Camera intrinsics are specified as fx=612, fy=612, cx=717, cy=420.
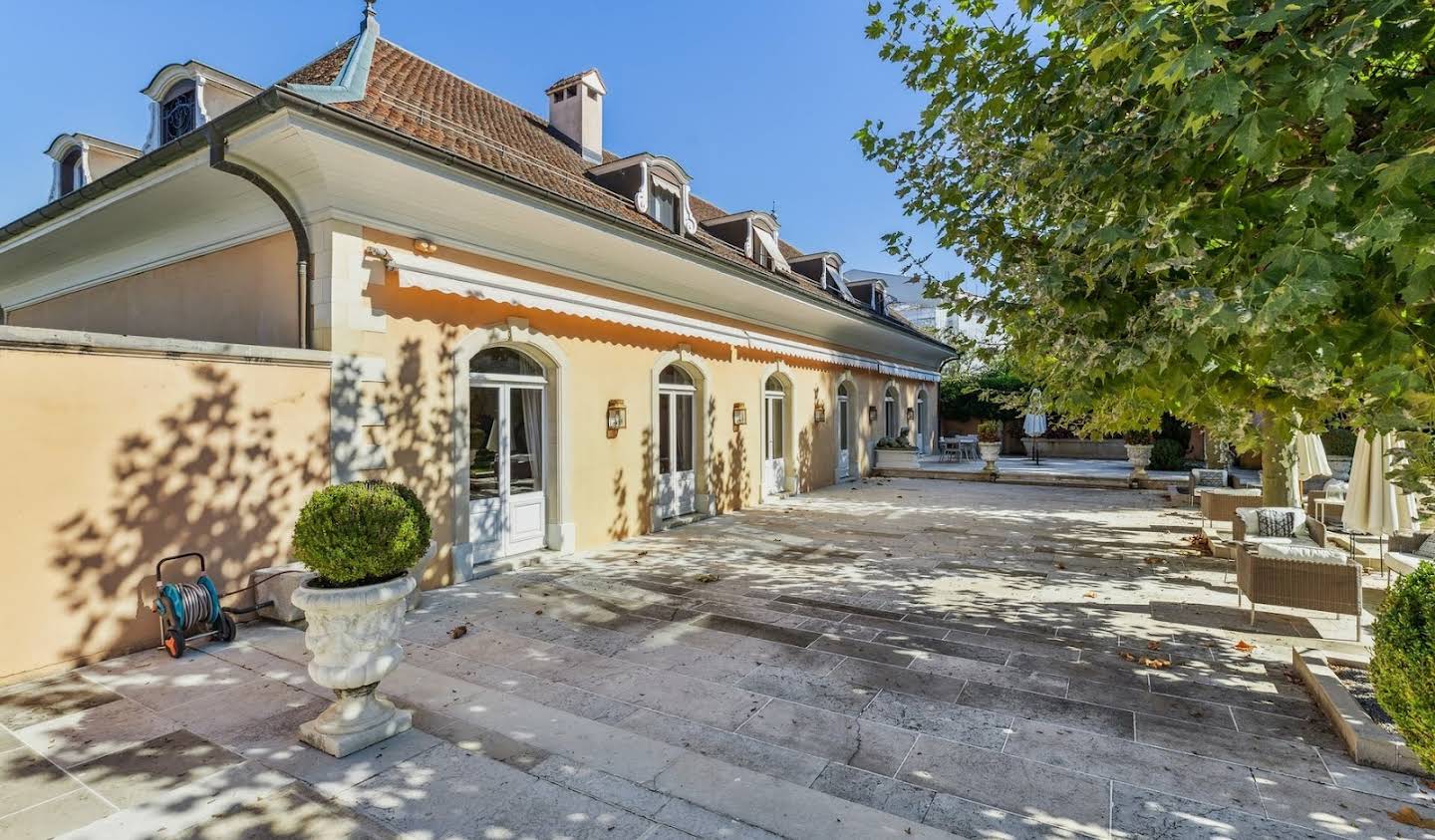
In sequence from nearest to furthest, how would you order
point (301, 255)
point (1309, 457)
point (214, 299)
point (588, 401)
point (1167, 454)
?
point (301, 255)
point (214, 299)
point (588, 401)
point (1309, 457)
point (1167, 454)

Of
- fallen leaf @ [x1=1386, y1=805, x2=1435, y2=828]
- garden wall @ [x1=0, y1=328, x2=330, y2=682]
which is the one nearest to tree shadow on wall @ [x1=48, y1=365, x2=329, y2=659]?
garden wall @ [x1=0, y1=328, x2=330, y2=682]

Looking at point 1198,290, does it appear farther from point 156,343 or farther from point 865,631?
point 156,343

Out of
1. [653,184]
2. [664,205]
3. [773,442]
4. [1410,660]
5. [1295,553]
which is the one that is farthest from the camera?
[773,442]

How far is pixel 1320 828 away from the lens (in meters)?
3.12

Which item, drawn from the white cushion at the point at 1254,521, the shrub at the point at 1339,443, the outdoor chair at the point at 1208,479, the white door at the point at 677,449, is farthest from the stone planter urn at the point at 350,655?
the shrub at the point at 1339,443

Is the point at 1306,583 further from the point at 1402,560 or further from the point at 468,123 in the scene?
the point at 468,123

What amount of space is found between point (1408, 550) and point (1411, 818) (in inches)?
235

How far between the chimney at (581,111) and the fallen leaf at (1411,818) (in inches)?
559

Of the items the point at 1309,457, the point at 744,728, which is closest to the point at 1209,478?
the point at 1309,457

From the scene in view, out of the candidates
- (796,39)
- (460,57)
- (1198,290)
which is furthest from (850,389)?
(1198,290)

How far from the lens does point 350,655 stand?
152 inches

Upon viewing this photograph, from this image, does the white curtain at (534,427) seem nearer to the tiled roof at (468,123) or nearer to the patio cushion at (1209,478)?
the tiled roof at (468,123)

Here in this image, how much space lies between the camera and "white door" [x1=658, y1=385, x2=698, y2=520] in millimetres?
12133

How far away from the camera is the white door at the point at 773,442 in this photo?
52.4ft
